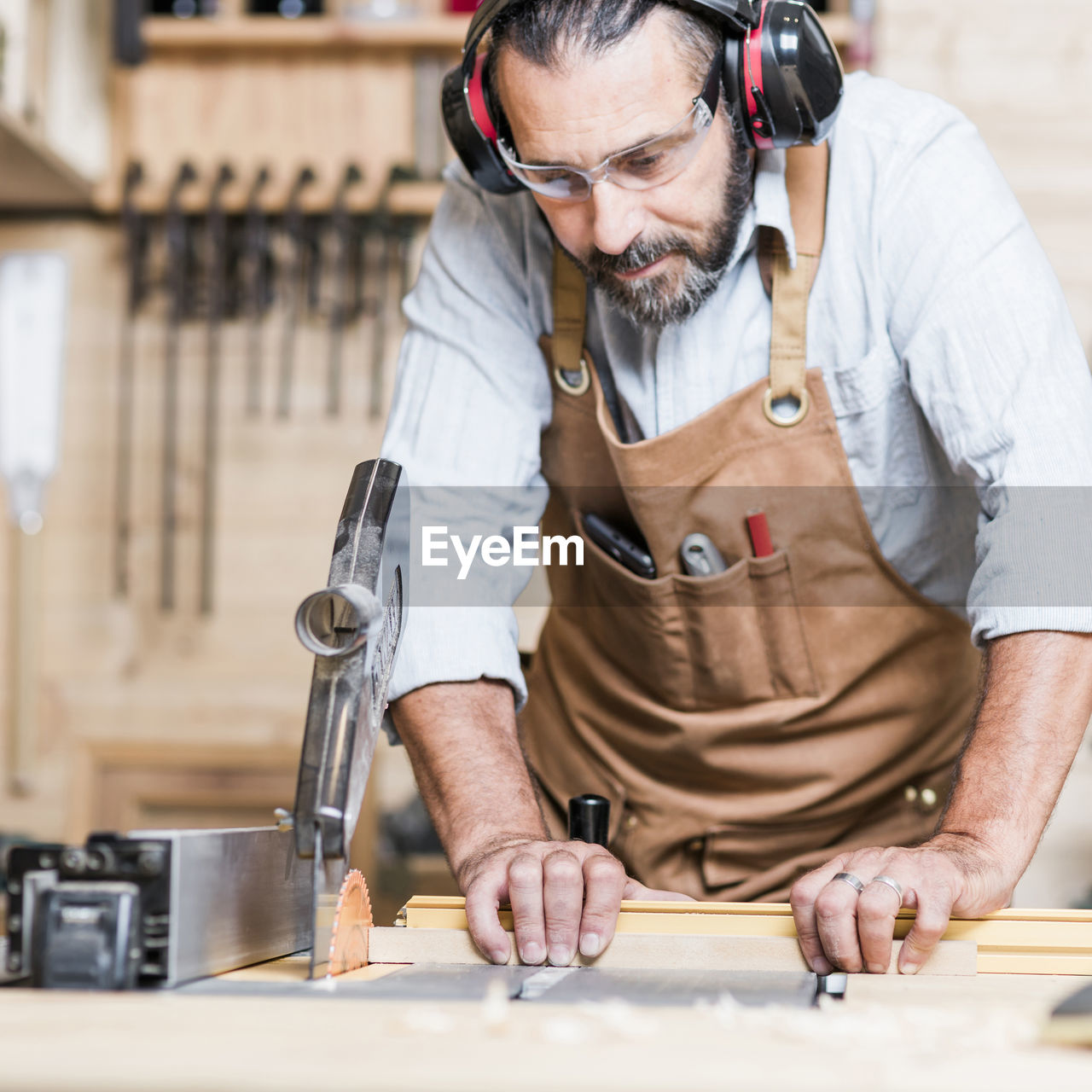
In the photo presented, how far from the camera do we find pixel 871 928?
0.83 m

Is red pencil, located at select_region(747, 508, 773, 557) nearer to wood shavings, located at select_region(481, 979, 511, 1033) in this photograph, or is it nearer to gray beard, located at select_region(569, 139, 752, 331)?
gray beard, located at select_region(569, 139, 752, 331)

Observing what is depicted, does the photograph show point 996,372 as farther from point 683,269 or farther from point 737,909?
point 737,909

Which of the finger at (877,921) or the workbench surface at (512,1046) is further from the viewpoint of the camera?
the finger at (877,921)

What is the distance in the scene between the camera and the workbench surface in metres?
0.49

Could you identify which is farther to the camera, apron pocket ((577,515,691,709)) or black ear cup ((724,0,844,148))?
apron pocket ((577,515,691,709))

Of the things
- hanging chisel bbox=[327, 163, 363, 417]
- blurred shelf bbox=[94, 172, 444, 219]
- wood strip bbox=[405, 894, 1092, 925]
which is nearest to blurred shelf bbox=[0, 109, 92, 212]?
blurred shelf bbox=[94, 172, 444, 219]

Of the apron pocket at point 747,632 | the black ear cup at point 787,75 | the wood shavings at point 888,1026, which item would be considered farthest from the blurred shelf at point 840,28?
the wood shavings at point 888,1026

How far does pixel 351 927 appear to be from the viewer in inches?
33.6

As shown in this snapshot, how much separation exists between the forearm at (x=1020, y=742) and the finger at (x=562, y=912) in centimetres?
29

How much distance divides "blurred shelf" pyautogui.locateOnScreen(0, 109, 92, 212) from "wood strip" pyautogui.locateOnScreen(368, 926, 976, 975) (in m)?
1.74

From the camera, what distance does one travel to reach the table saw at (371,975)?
521 millimetres

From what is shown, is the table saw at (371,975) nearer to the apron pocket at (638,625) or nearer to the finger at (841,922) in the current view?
the finger at (841,922)

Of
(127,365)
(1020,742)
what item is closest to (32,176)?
(127,365)

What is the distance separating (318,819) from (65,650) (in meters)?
2.04
